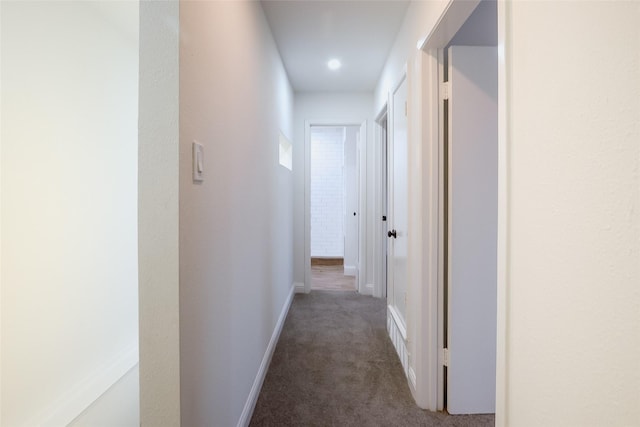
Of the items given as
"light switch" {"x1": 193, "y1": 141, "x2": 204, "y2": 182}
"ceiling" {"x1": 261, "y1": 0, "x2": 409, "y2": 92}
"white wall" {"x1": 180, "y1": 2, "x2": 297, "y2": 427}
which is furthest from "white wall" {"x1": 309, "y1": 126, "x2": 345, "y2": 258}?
"light switch" {"x1": 193, "y1": 141, "x2": 204, "y2": 182}

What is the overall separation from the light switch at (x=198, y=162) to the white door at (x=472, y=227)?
1.21 m

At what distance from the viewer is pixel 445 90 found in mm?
1629

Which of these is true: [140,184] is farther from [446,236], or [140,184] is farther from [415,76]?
[415,76]

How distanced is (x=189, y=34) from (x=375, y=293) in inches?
130

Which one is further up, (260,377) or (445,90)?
(445,90)

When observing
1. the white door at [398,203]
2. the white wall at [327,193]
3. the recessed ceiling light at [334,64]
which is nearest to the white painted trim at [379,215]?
the recessed ceiling light at [334,64]

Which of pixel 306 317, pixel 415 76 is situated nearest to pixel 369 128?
pixel 415 76

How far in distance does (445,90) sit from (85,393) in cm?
264

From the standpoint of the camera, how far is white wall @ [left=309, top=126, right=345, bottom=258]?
19.1 ft

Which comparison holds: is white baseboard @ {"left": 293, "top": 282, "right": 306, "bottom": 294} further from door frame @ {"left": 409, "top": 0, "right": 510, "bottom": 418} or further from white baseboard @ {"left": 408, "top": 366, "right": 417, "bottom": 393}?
door frame @ {"left": 409, "top": 0, "right": 510, "bottom": 418}

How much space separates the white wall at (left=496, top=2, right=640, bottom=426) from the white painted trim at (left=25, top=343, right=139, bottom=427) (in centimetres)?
207

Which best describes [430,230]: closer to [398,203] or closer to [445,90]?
[398,203]

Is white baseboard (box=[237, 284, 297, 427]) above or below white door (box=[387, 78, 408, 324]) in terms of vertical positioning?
below

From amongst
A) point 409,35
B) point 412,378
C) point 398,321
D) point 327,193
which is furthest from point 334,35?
point 327,193
